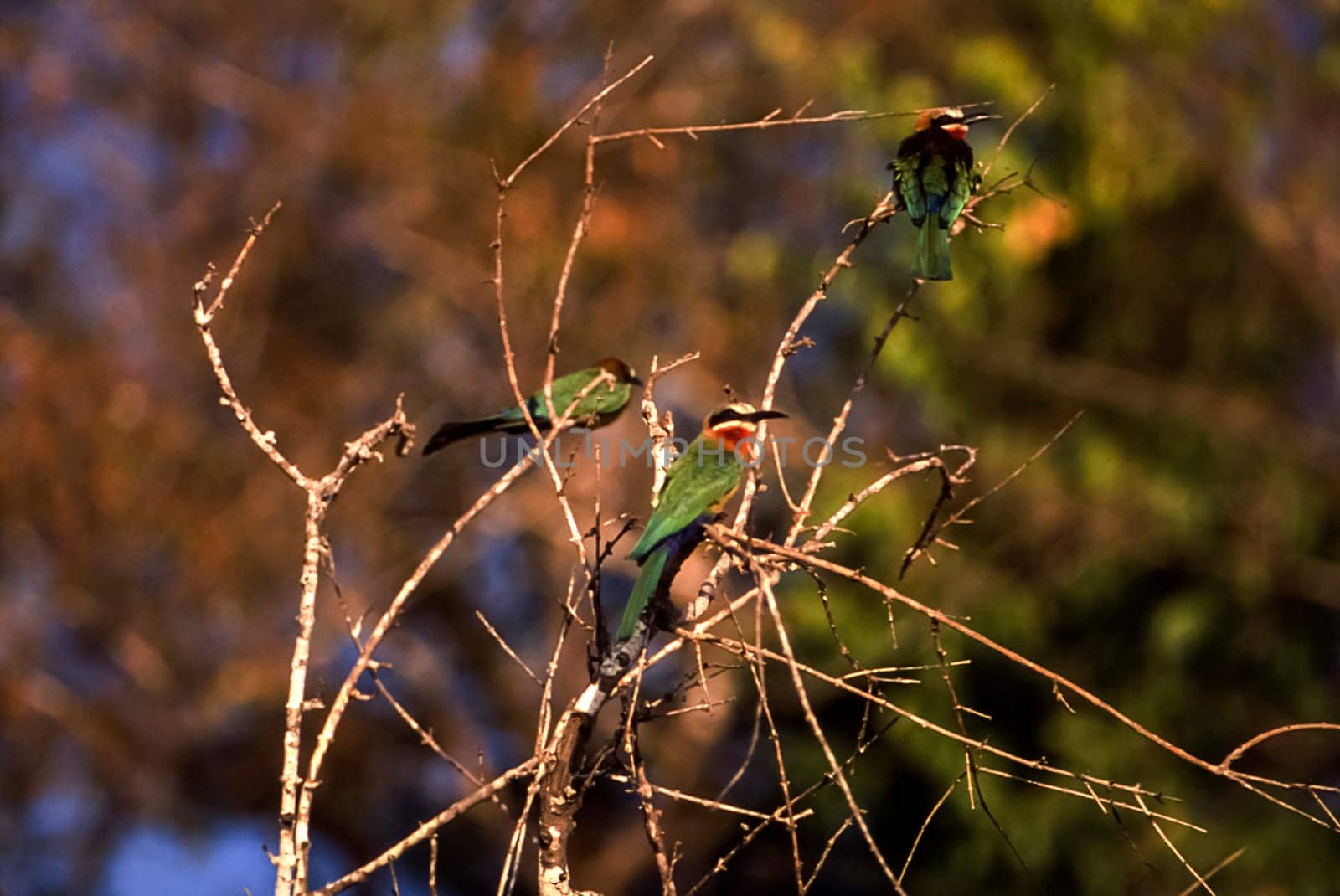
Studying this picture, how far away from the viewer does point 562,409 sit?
6.20 m

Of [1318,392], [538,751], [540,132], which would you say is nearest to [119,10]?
[540,132]

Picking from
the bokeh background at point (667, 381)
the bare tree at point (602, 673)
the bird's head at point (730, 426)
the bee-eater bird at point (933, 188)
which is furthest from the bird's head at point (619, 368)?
the bokeh background at point (667, 381)

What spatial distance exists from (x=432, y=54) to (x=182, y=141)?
117 inches

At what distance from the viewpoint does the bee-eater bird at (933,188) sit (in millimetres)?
4695

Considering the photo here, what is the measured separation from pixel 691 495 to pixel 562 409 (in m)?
2.12

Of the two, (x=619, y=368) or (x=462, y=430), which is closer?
(x=462, y=430)

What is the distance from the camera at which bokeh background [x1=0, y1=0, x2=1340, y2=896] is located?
9.88 meters

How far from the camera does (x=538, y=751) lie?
3.13 meters

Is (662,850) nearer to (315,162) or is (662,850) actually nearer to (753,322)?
(753,322)

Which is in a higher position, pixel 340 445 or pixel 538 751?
pixel 340 445

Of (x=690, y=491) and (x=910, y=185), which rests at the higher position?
(x=910, y=185)

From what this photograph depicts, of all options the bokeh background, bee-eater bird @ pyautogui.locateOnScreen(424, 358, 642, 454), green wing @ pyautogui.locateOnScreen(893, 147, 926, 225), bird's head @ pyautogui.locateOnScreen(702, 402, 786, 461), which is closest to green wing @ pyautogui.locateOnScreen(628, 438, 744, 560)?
bird's head @ pyautogui.locateOnScreen(702, 402, 786, 461)

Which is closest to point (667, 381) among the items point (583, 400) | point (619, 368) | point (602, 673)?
point (619, 368)

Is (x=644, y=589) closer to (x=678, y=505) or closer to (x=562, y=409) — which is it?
(x=678, y=505)
